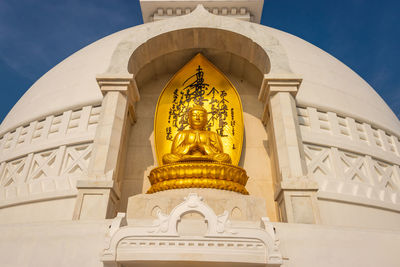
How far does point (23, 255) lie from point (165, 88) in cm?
520

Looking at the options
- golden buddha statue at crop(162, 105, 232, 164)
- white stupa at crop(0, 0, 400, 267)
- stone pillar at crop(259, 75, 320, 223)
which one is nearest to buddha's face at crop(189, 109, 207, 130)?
golden buddha statue at crop(162, 105, 232, 164)

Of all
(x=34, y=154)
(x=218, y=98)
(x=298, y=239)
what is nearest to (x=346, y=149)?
(x=218, y=98)

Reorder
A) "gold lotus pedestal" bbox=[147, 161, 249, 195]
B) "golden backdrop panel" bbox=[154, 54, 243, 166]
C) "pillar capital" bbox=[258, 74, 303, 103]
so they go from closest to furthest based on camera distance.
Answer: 1. "gold lotus pedestal" bbox=[147, 161, 249, 195]
2. "pillar capital" bbox=[258, 74, 303, 103]
3. "golden backdrop panel" bbox=[154, 54, 243, 166]

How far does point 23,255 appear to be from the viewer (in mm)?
3195

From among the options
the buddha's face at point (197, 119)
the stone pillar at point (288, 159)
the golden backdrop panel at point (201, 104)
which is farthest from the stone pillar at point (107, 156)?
the stone pillar at point (288, 159)

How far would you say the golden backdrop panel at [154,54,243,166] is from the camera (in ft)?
23.0

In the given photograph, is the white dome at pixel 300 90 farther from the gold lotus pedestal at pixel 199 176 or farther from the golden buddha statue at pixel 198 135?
the gold lotus pedestal at pixel 199 176

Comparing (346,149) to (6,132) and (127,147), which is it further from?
(6,132)

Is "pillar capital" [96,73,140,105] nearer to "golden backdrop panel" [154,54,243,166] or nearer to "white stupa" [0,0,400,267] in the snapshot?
"white stupa" [0,0,400,267]

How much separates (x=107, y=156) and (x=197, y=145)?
1.85 m

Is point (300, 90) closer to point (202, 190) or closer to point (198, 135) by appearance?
point (198, 135)

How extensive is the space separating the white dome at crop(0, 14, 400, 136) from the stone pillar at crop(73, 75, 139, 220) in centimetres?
187

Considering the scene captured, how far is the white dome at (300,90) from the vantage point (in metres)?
7.91

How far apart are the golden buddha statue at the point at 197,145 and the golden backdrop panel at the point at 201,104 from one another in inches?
30.1
